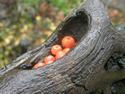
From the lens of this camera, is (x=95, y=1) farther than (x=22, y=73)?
Yes

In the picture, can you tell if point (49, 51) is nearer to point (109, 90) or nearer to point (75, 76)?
point (75, 76)

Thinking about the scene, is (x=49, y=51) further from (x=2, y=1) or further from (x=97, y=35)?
(x=2, y=1)

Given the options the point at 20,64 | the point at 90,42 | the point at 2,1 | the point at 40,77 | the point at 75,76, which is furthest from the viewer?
the point at 2,1

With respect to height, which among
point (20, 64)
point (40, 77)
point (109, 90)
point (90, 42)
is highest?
point (20, 64)

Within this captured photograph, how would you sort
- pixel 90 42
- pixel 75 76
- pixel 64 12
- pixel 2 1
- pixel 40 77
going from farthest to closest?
pixel 2 1
pixel 64 12
pixel 90 42
pixel 75 76
pixel 40 77

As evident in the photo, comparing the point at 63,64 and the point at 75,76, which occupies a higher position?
the point at 63,64

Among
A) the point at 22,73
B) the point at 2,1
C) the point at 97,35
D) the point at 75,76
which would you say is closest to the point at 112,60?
the point at 97,35
